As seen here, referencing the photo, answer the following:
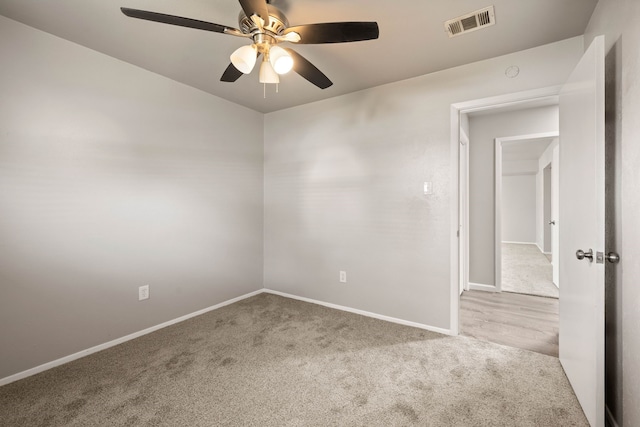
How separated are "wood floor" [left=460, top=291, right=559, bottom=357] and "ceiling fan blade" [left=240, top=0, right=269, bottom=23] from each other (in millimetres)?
2884

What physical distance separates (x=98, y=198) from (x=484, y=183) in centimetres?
444

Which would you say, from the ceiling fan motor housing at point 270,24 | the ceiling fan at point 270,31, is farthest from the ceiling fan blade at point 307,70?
the ceiling fan motor housing at point 270,24

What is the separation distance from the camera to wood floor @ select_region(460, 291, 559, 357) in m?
2.45

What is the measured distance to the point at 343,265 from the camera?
323 centimetres

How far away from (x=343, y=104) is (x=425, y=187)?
1.32 m

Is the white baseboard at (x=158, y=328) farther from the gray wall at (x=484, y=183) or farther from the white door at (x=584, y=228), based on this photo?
the gray wall at (x=484, y=183)

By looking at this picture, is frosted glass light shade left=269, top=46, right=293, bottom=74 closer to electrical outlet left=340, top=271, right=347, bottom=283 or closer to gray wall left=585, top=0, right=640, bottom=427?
gray wall left=585, top=0, right=640, bottom=427

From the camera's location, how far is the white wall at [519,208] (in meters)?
8.70

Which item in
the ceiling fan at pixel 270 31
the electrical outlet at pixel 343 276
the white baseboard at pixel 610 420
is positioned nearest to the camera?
the ceiling fan at pixel 270 31

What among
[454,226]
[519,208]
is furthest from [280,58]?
[519,208]

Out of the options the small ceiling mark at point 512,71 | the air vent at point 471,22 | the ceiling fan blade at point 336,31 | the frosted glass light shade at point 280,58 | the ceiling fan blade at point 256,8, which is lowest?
the frosted glass light shade at point 280,58

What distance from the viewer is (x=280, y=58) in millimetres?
1494

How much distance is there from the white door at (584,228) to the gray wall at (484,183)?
6.51ft

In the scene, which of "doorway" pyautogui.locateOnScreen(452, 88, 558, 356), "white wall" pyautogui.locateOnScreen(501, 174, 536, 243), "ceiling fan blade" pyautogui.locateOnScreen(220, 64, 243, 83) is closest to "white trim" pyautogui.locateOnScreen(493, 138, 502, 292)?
"doorway" pyautogui.locateOnScreen(452, 88, 558, 356)
